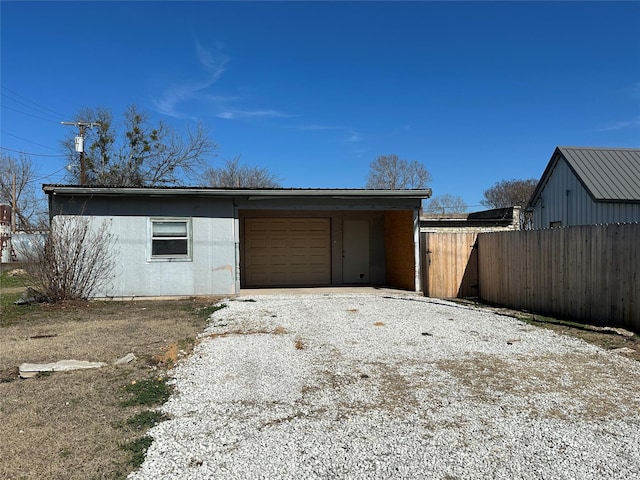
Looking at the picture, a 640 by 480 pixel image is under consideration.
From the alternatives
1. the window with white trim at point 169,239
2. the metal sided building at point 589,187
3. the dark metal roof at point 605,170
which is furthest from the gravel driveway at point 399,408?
the dark metal roof at point 605,170

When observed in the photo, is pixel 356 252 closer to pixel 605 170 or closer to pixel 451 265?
pixel 451 265

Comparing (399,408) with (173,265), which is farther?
(173,265)

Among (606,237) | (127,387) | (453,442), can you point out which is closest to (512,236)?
(606,237)

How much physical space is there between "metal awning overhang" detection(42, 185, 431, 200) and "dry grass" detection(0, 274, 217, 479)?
10.3ft

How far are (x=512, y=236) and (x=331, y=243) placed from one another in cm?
676

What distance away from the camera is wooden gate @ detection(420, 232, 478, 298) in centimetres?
1188

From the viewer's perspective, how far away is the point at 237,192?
38.7ft

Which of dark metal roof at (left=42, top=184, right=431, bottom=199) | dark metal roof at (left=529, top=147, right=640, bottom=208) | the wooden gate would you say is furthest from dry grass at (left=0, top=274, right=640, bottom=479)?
dark metal roof at (left=529, top=147, right=640, bottom=208)

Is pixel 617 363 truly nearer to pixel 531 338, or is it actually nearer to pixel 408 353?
pixel 531 338

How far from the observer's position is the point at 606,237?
757cm

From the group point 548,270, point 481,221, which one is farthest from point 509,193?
point 548,270

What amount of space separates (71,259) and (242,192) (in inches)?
170

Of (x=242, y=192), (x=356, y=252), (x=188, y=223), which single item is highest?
(x=242, y=192)

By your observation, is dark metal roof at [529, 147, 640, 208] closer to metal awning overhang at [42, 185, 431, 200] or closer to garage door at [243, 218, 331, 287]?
metal awning overhang at [42, 185, 431, 200]
